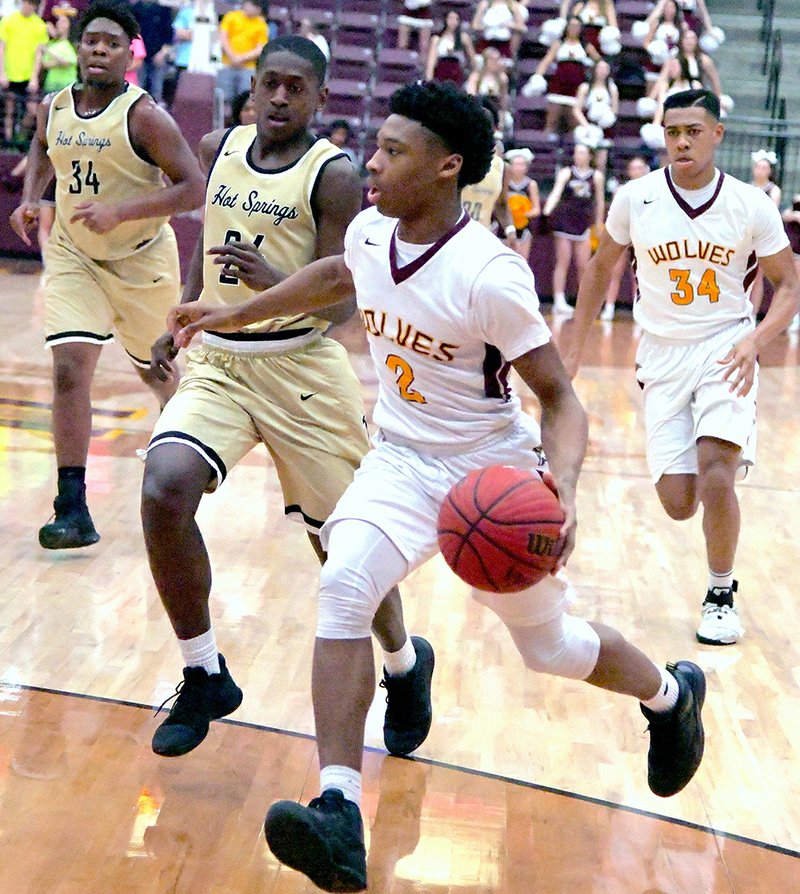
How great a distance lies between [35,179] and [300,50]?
246 cm

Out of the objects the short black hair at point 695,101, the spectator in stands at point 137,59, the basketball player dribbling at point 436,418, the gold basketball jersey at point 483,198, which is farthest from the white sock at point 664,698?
the spectator in stands at point 137,59

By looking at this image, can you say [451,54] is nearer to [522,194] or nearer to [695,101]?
[522,194]

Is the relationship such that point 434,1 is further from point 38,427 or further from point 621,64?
point 38,427

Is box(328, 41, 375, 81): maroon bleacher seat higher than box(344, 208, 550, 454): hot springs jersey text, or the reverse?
box(328, 41, 375, 81): maroon bleacher seat

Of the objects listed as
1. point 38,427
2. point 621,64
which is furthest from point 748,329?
point 621,64

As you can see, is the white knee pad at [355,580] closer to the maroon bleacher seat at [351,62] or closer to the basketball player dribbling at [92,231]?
the basketball player dribbling at [92,231]

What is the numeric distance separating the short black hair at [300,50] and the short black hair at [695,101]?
1.58m

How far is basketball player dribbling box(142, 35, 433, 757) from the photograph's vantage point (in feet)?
12.7

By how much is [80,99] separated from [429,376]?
311cm

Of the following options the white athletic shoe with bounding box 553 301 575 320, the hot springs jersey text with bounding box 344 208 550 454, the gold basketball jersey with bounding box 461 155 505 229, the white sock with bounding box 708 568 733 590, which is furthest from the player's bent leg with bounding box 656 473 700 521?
the white athletic shoe with bounding box 553 301 575 320

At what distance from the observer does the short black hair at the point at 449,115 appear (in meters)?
3.25

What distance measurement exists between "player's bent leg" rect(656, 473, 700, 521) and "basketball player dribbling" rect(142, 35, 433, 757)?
1423mm

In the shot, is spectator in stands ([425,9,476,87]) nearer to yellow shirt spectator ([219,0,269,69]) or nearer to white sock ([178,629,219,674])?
yellow shirt spectator ([219,0,269,69])

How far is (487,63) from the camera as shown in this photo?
1532cm
